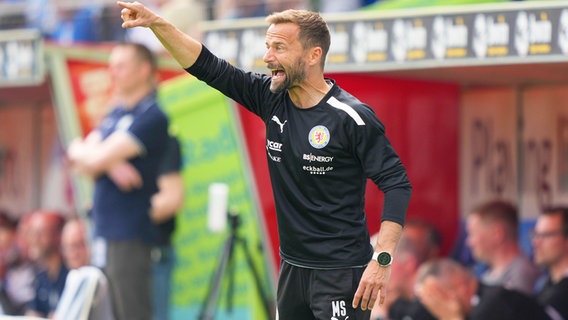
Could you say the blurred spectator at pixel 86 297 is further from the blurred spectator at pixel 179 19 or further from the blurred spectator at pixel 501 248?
the blurred spectator at pixel 179 19

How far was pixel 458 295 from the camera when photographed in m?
8.06

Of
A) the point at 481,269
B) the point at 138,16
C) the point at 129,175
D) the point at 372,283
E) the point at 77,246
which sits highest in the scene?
the point at 138,16

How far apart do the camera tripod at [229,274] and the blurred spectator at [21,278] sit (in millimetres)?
2160

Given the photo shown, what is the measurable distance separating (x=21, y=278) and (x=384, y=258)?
6959 mm

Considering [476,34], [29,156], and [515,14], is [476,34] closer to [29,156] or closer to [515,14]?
[515,14]

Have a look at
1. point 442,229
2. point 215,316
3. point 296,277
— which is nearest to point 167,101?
point 215,316

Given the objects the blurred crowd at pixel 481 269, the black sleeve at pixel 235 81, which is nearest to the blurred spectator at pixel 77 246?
the blurred crowd at pixel 481 269

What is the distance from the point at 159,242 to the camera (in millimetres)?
9547

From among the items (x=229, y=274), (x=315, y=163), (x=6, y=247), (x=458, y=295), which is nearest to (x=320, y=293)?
(x=315, y=163)

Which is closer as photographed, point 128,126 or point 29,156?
point 128,126

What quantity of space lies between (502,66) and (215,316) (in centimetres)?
294

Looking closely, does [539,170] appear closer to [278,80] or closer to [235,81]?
Answer: [235,81]

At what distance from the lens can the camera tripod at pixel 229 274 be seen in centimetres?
909

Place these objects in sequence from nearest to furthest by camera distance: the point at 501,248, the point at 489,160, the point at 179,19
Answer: the point at 501,248 < the point at 489,160 < the point at 179,19
